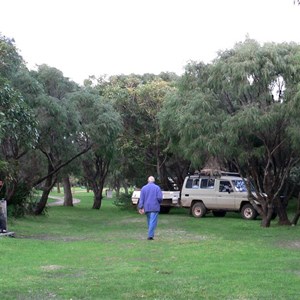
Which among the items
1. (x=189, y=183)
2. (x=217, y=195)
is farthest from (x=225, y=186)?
(x=189, y=183)

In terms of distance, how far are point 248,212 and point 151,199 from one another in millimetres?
12504

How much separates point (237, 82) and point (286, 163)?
4963 mm

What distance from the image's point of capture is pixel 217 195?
92.7ft

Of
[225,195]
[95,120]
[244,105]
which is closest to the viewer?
[244,105]

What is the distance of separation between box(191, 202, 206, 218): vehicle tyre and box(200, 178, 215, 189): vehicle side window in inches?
37.1

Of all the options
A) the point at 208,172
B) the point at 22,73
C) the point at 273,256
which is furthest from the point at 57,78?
the point at 273,256

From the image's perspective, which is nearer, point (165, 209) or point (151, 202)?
point (151, 202)

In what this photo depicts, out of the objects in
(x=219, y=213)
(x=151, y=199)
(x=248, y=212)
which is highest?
(x=151, y=199)

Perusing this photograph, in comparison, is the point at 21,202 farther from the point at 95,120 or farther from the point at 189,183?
the point at 189,183

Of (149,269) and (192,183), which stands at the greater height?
(192,183)

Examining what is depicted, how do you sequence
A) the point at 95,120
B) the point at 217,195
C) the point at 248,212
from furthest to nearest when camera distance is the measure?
the point at 217,195 < the point at 248,212 < the point at 95,120

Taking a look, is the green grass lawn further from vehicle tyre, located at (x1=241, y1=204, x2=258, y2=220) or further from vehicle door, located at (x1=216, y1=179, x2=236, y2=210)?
vehicle door, located at (x1=216, y1=179, x2=236, y2=210)

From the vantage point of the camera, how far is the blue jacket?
15727mm

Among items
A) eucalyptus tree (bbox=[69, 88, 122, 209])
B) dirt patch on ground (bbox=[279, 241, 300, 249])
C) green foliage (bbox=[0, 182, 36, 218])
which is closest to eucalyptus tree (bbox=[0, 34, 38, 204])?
green foliage (bbox=[0, 182, 36, 218])
